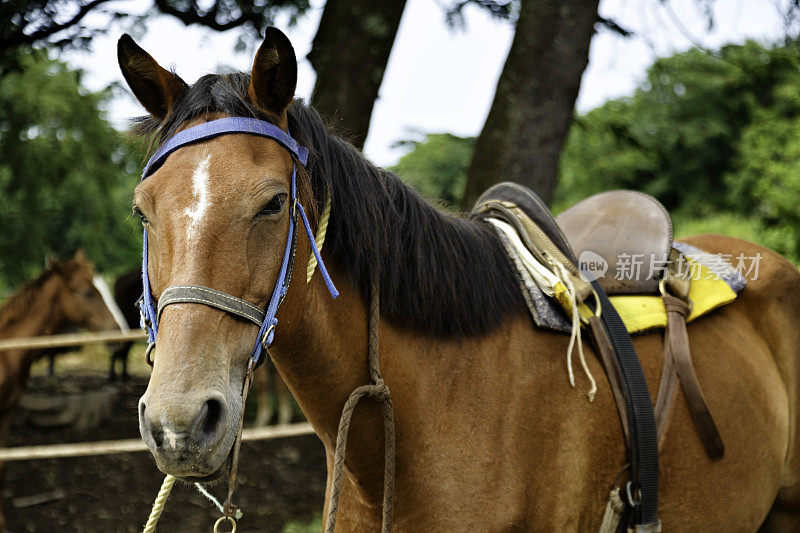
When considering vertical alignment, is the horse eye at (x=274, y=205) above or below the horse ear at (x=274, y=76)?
below

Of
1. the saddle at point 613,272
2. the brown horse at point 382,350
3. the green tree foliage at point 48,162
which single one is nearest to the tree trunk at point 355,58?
the saddle at point 613,272

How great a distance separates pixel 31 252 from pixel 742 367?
12.0 metres

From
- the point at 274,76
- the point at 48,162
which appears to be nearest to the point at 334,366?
the point at 274,76

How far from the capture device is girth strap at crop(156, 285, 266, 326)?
1.24m

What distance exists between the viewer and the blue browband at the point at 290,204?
1.36 metres

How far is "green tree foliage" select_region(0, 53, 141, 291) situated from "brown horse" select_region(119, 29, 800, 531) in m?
8.81

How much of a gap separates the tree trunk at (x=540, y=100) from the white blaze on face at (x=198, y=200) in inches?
127

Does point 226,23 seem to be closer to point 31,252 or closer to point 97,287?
point 97,287

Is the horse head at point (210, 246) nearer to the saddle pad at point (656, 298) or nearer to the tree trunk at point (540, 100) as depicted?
the saddle pad at point (656, 298)

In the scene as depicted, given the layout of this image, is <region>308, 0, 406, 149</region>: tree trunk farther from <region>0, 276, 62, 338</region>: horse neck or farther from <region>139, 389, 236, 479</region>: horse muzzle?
<region>139, 389, 236, 479</region>: horse muzzle

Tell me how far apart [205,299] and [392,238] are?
603mm

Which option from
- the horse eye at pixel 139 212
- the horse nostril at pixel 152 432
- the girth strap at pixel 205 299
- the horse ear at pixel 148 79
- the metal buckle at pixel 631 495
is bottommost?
the metal buckle at pixel 631 495

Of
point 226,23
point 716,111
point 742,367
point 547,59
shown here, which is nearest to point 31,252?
point 226,23

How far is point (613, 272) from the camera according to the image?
2.30 m
